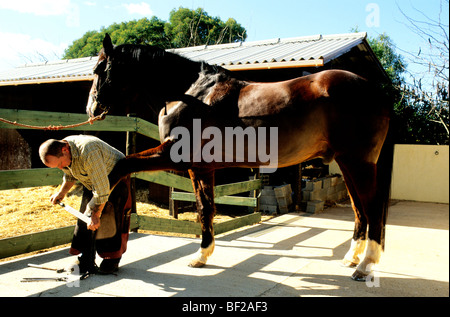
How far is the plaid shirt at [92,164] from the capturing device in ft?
9.02

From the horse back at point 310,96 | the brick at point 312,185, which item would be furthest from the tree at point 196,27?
the horse back at point 310,96

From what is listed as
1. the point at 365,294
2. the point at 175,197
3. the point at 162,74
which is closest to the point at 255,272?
the point at 365,294

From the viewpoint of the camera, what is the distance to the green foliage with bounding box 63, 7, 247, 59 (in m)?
27.2

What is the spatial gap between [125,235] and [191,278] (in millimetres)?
721

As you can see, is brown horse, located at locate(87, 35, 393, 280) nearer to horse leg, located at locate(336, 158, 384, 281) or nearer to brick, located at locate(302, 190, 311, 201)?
horse leg, located at locate(336, 158, 384, 281)

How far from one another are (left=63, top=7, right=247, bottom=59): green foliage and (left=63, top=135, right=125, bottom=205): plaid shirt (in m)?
24.4

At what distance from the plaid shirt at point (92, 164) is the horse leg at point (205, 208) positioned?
816 mm

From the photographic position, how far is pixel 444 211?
7.45 metres

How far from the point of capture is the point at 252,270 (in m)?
3.41

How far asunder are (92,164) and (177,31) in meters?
27.1

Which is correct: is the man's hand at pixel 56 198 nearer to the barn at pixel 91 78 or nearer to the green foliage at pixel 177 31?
the barn at pixel 91 78

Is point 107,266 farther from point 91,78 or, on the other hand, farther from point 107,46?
point 91,78

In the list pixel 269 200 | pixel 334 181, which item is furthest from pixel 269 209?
pixel 334 181
